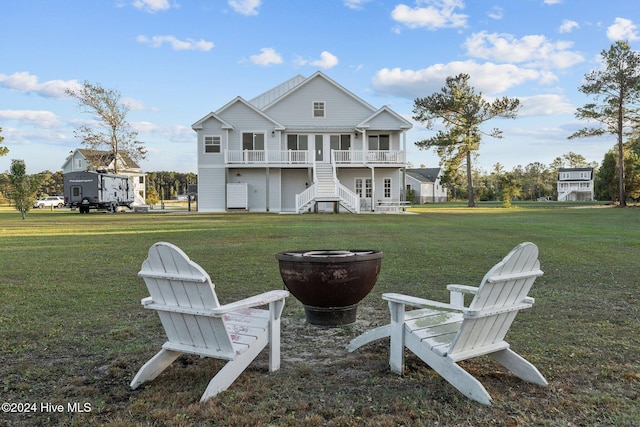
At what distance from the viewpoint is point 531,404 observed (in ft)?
11.0

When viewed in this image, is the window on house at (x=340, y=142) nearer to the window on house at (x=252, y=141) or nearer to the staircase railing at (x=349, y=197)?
the window on house at (x=252, y=141)

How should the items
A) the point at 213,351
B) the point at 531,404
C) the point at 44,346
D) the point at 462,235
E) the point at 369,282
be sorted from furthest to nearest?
the point at 462,235, the point at 369,282, the point at 44,346, the point at 213,351, the point at 531,404

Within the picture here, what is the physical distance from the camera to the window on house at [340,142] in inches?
1321

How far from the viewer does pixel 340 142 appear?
33594 mm

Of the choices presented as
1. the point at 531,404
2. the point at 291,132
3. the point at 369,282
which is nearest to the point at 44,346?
the point at 369,282

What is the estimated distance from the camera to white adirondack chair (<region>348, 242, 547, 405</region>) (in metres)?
3.36

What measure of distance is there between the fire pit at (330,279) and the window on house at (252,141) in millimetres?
28635

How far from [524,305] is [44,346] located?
4341 mm

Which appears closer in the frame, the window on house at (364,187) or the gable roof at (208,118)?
the gable roof at (208,118)

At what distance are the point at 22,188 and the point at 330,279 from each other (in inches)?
1068

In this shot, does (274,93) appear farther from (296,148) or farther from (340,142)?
(340,142)

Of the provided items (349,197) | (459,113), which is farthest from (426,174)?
(349,197)

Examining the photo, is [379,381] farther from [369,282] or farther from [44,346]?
[44,346]

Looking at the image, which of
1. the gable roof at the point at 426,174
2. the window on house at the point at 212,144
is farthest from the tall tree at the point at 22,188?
the gable roof at the point at 426,174
